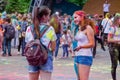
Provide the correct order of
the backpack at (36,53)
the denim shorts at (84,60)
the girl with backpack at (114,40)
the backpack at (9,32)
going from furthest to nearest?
the backpack at (9,32) < the girl with backpack at (114,40) < the denim shorts at (84,60) < the backpack at (36,53)

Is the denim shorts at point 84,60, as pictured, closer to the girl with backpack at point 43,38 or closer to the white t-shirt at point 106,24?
the girl with backpack at point 43,38

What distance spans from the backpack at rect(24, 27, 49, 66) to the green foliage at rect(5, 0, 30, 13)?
3454cm

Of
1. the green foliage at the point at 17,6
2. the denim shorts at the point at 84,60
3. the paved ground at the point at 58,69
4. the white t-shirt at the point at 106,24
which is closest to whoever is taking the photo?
the denim shorts at the point at 84,60

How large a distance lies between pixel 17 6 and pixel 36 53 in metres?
36.0

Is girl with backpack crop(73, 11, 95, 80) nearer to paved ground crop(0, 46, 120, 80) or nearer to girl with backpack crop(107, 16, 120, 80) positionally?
girl with backpack crop(107, 16, 120, 80)

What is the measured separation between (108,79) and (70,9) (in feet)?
82.6

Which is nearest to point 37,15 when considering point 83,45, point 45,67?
point 45,67

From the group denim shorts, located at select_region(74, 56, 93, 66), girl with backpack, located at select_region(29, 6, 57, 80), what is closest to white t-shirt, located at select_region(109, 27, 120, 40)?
denim shorts, located at select_region(74, 56, 93, 66)

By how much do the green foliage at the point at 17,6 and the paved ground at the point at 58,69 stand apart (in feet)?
79.4

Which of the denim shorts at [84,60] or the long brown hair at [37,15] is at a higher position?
the long brown hair at [37,15]

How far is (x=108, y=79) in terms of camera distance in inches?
487

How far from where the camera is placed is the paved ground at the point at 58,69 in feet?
41.4

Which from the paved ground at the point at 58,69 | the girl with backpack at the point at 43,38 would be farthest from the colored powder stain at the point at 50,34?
the paved ground at the point at 58,69

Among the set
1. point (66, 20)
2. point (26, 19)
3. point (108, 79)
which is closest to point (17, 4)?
point (66, 20)
